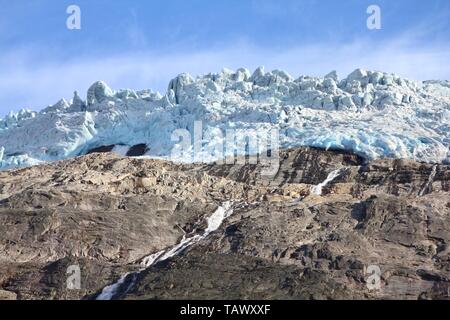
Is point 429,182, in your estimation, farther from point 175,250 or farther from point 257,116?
point 257,116

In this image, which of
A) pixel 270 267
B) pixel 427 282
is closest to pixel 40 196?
pixel 270 267

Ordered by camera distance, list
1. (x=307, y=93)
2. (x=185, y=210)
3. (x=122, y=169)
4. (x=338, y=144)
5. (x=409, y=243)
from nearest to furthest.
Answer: (x=409, y=243) < (x=185, y=210) < (x=122, y=169) < (x=338, y=144) < (x=307, y=93)

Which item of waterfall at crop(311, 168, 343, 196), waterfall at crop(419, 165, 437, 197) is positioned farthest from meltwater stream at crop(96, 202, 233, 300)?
waterfall at crop(419, 165, 437, 197)

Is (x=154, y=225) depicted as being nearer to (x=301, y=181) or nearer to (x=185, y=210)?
(x=185, y=210)

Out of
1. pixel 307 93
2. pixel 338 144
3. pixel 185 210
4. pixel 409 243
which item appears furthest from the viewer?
pixel 307 93

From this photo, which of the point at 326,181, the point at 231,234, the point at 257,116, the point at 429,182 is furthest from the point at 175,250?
the point at 257,116

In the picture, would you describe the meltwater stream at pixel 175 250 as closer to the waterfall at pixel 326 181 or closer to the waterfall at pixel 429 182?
the waterfall at pixel 326 181

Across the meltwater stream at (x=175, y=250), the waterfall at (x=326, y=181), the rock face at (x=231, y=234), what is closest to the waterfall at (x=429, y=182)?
the rock face at (x=231, y=234)
